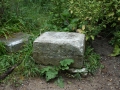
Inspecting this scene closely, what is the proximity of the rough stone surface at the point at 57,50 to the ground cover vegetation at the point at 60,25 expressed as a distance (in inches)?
7.3

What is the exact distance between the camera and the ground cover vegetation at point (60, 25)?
3.83 metres

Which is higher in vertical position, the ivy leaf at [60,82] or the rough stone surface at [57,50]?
the rough stone surface at [57,50]

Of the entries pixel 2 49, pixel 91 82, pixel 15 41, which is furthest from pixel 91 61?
pixel 2 49

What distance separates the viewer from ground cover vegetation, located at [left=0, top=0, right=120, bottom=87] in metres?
3.83

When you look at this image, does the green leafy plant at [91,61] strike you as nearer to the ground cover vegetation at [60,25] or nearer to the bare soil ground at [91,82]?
the ground cover vegetation at [60,25]

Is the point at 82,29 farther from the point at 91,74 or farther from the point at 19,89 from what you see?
the point at 19,89

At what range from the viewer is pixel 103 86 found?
3.55m

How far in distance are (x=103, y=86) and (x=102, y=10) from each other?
5.48 feet

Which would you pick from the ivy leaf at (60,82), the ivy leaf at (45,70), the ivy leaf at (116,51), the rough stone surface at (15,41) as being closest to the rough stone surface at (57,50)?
the ivy leaf at (45,70)

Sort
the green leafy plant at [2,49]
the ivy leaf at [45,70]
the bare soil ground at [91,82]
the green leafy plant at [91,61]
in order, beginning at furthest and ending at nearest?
1. the green leafy plant at [2,49]
2. the green leafy plant at [91,61]
3. the ivy leaf at [45,70]
4. the bare soil ground at [91,82]

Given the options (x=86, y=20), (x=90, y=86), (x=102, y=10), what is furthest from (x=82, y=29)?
(x=90, y=86)

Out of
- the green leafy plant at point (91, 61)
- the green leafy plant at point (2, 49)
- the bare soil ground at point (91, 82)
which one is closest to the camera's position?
the bare soil ground at point (91, 82)

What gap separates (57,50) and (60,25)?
149 cm

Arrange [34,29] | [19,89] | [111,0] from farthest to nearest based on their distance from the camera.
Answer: [34,29], [111,0], [19,89]
